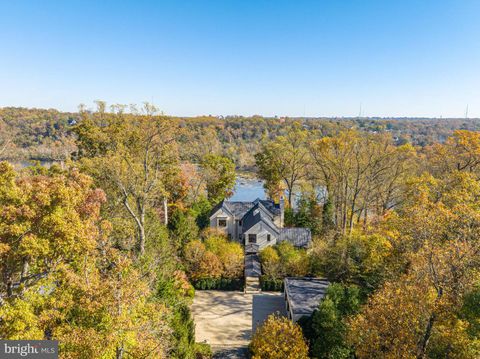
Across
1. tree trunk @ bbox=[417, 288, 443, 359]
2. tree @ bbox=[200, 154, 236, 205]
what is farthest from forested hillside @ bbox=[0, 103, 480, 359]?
tree @ bbox=[200, 154, 236, 205]

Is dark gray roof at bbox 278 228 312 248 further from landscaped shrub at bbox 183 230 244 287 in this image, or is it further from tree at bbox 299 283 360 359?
tree at bbox 299 283 360 359

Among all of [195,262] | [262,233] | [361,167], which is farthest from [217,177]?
[361,167]

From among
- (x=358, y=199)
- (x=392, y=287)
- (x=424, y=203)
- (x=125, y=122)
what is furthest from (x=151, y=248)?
(x=358, y=199)

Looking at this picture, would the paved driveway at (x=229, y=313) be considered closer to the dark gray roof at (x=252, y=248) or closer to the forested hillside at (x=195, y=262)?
the forested hillside at (x=195, y=262)

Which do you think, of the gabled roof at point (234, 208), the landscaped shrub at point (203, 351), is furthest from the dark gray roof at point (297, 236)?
the landscaped shrub at point (203, 351)

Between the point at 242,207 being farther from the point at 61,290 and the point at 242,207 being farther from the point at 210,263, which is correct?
the point at 61,290

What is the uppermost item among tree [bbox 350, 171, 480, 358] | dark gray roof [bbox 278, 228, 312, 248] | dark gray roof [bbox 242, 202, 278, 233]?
tree [bbox 350, 171, 480, 358]

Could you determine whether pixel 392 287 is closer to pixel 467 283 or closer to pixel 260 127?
pixel 467 283
